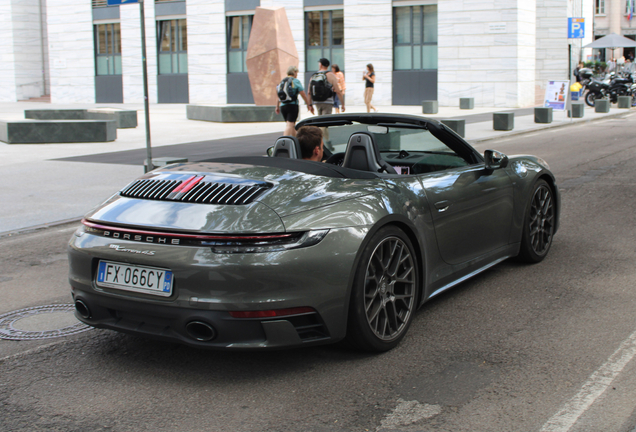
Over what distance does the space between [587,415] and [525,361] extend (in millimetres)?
676

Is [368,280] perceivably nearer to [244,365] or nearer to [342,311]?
[342,311]

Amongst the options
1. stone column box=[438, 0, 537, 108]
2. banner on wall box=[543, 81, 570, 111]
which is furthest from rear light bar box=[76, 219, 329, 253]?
stone column box=[438, 0, 537, 108]

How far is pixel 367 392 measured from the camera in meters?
3.49

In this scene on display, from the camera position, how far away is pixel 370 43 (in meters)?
36.1

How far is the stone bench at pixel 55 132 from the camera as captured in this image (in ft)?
58.2

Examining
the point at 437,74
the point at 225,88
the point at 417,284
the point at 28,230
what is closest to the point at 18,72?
the point at 225,88

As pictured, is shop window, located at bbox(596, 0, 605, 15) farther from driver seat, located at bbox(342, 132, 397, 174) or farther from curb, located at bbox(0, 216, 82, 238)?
driver seat, located at bbox(342, 132, 397, 174)


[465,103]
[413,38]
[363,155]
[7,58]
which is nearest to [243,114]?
[465,103]

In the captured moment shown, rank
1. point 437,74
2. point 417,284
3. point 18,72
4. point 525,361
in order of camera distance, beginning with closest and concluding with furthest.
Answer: point 525,361 < point 417,284 < point 437,74 < point 18,72

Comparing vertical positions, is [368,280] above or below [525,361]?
above

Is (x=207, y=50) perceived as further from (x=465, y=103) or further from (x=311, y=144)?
(x=311, y=144)

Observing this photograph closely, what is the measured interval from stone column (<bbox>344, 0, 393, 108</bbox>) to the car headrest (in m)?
32.0

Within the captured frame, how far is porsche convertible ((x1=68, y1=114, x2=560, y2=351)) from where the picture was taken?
3.45 metres

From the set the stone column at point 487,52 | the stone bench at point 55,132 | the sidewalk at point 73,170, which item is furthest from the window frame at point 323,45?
the stone bench at point 55,132
